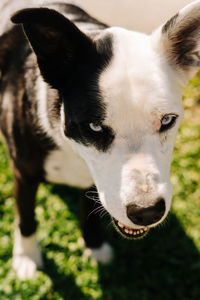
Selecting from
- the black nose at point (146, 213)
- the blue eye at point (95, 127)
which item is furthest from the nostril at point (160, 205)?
the blue eye at point (95, 127)

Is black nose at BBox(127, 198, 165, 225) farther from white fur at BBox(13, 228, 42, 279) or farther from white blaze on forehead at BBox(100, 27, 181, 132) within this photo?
white fur at BBox(13, 228, 42, 279)

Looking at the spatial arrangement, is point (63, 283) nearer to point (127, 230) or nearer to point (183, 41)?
point (127, 230)

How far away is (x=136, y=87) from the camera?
2.01 metres

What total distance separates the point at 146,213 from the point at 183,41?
0.99 meters

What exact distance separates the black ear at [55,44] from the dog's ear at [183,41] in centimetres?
42

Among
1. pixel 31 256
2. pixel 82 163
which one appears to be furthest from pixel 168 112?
pixel 31 256

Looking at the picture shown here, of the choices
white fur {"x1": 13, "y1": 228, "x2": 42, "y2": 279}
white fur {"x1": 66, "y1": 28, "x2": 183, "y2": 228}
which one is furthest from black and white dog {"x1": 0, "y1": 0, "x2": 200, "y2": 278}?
white fur {"x1": 13, "y1": 228, "x2": 42, "y2": 279}

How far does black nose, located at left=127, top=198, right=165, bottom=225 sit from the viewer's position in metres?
1.99

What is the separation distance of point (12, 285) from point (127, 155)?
190 cm

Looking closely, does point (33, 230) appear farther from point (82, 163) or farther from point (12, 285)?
point (82, 163)

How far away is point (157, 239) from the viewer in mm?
3645

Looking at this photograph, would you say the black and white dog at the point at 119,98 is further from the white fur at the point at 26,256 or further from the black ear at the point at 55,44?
the white fur at the point at 26,256

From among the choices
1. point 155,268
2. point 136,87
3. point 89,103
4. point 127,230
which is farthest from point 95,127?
point 155,268

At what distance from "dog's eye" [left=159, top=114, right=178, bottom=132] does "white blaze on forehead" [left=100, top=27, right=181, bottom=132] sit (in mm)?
47
